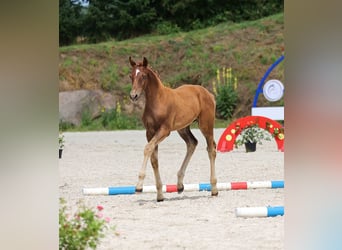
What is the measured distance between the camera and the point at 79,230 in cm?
143

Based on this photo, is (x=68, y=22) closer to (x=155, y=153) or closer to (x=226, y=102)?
(x=226, y=102)

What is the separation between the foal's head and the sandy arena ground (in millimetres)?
539

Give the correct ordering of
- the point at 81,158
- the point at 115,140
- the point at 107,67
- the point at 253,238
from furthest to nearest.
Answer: the point at 107,67
the point at 115,140
the point at 81,158
the point at 253,238

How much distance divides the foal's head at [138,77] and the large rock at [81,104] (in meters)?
5.10

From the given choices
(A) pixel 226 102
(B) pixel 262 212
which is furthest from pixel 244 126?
(A) pixel 226 102

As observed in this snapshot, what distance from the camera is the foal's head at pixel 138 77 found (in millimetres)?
3205

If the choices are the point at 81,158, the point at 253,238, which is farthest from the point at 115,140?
the point at 253,238

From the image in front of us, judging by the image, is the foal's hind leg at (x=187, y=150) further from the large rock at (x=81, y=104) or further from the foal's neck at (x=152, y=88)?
the large rock at (x=81, y=104)

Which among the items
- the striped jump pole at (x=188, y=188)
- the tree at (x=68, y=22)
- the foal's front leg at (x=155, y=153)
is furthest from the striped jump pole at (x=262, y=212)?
the tree at (x=68, y=22)
